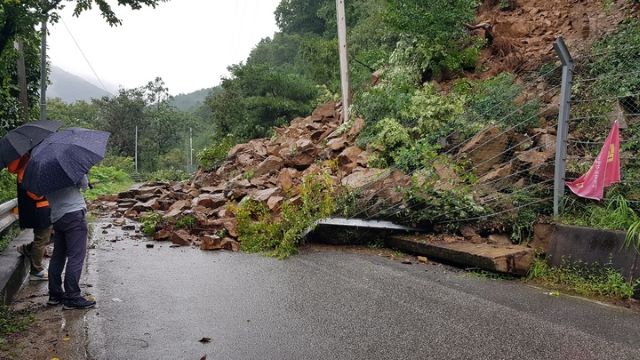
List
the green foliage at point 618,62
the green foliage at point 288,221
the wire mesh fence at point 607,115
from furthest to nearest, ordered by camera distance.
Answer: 1. the green foliage at point 288,221
2. the green foliage at point 618,62
3. the wire mesh fence at point 607,115

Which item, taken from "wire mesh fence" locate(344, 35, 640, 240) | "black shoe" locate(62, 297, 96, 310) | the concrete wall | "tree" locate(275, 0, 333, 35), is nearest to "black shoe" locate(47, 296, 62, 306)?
"black shoe" locate(62, 297, 96, 310)

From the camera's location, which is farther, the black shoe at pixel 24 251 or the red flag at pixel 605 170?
the black shoe at pixel 24 251

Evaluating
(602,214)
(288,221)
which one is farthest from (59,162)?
(602,214)

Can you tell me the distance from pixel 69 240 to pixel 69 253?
135 millimetres

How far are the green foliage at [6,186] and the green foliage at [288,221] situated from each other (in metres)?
4.76

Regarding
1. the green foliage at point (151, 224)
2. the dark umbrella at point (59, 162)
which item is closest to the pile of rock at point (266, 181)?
the green foliage at point (151, 224)

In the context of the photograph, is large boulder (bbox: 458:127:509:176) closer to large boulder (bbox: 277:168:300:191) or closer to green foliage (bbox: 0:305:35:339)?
large boulder (bbox: 277:168:300:191)

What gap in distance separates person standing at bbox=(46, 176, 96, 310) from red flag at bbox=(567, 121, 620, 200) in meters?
5.78

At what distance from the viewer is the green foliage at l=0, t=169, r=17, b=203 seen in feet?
29.9

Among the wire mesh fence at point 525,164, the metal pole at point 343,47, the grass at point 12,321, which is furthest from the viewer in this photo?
the metal pole at point 343,47

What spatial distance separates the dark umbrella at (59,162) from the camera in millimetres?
4559

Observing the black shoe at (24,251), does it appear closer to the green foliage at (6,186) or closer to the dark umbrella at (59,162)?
the dark umbrella at (59,162)

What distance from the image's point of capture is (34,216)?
5.68 metres

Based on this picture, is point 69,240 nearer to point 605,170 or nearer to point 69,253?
point 69,253
